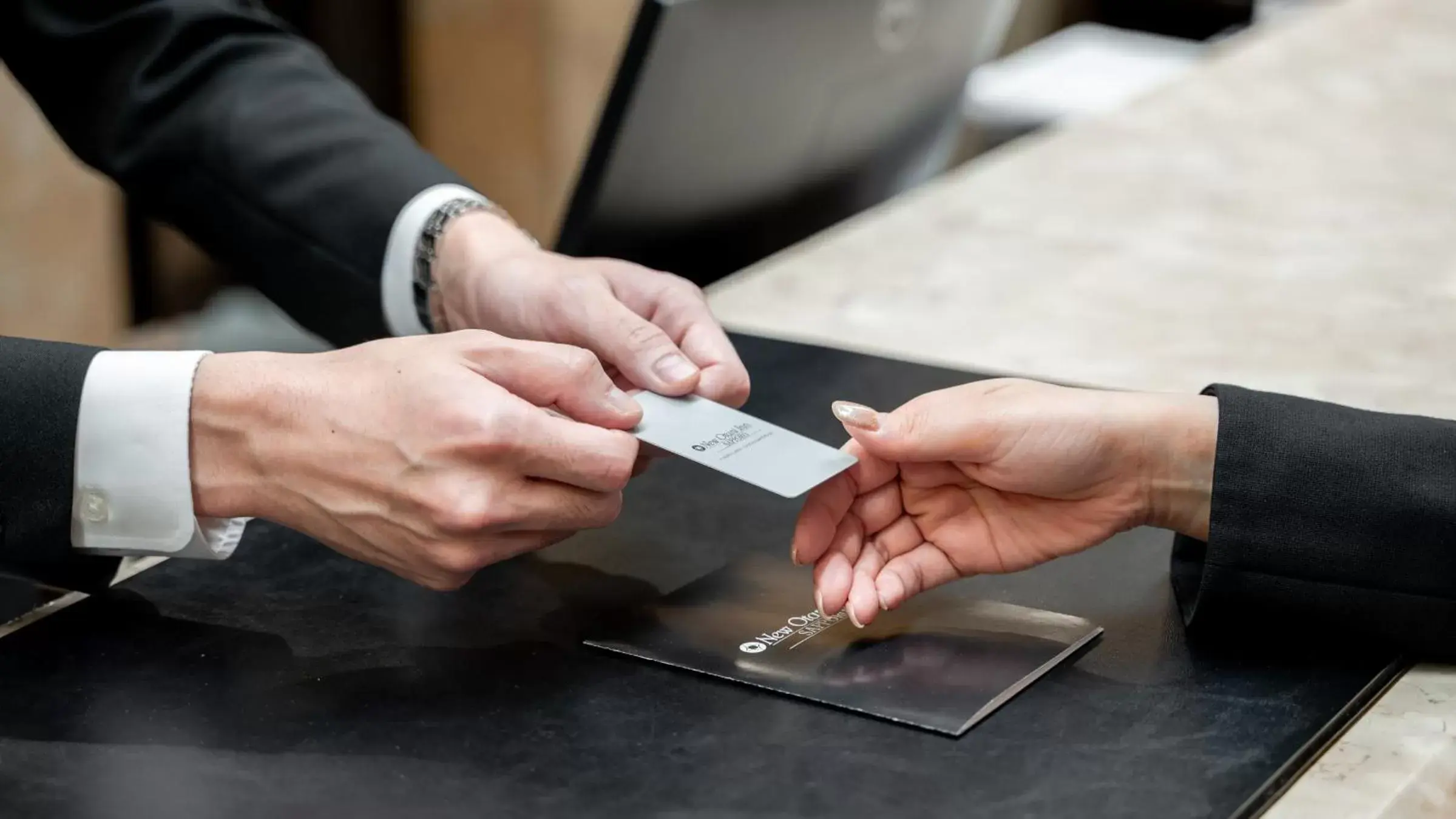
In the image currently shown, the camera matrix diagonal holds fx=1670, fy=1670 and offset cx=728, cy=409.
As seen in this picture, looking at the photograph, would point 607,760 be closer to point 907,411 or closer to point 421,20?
point 907,411

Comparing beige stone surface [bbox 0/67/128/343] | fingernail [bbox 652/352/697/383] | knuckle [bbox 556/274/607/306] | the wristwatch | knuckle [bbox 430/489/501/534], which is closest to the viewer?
knuckle [bbox 430/489/501/534]

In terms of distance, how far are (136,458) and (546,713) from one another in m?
0.31

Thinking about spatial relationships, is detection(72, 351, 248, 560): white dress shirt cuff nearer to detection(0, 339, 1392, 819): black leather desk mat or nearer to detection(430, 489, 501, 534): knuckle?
detection(0, 339, 1392, 819): black leather desk mat

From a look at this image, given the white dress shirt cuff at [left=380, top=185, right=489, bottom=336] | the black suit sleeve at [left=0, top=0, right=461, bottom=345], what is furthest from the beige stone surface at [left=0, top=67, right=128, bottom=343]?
the white dress shirt cuff at [left=380, top=185, right=489, bottom=336]

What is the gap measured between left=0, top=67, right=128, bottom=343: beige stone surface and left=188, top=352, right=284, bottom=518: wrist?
6.49 feet

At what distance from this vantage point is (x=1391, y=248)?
1724mm

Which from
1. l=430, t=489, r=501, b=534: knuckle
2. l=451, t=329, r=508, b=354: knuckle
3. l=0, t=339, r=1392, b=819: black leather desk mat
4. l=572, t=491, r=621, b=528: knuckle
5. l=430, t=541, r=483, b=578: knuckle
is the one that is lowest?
l=0, t=339, r=1392, b=819: black leather desk mat

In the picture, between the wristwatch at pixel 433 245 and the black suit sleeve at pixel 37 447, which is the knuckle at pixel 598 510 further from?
the wristwatch at pixel 433 245

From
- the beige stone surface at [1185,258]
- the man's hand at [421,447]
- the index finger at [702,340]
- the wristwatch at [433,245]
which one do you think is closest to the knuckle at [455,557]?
the man's hand at [421,447]

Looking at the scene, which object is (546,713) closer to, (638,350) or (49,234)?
(638,350)

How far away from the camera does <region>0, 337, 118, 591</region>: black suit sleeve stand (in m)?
0.98

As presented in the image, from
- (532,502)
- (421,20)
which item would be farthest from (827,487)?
(421,20)

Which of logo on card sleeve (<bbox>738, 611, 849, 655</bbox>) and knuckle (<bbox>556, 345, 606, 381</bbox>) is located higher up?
knuckle (<bbox>556, 345, 606, 381</bbox>)

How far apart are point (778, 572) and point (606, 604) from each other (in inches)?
4.5
